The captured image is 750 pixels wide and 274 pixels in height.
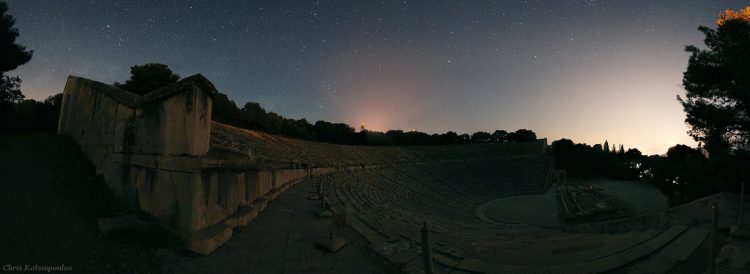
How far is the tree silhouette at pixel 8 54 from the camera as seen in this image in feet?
48.9

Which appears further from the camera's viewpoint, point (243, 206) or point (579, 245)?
point (243, 206)

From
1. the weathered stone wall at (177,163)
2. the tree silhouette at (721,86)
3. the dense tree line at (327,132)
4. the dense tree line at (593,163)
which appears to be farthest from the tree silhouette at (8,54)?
the dense tree line at (593,163)

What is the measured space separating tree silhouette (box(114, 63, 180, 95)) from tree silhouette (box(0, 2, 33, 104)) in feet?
39.7

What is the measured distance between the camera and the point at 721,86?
44.3ft

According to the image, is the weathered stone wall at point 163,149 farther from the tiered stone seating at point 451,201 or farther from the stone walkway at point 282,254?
the stone walkway at point 282,254

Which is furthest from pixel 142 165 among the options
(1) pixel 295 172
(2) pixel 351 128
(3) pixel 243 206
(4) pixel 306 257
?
(2) pixel 351 128

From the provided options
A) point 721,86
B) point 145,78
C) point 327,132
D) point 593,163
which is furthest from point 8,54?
point 593,163

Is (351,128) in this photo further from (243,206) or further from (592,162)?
(243,206)

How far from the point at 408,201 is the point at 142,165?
17633 mm

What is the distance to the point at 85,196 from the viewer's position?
237 inches

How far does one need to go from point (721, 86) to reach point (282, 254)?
2122 centimetres

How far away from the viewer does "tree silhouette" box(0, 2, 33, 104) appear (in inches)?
587

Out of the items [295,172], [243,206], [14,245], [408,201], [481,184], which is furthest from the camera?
[481,184]

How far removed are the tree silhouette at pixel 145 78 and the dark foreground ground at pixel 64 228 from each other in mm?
26087
